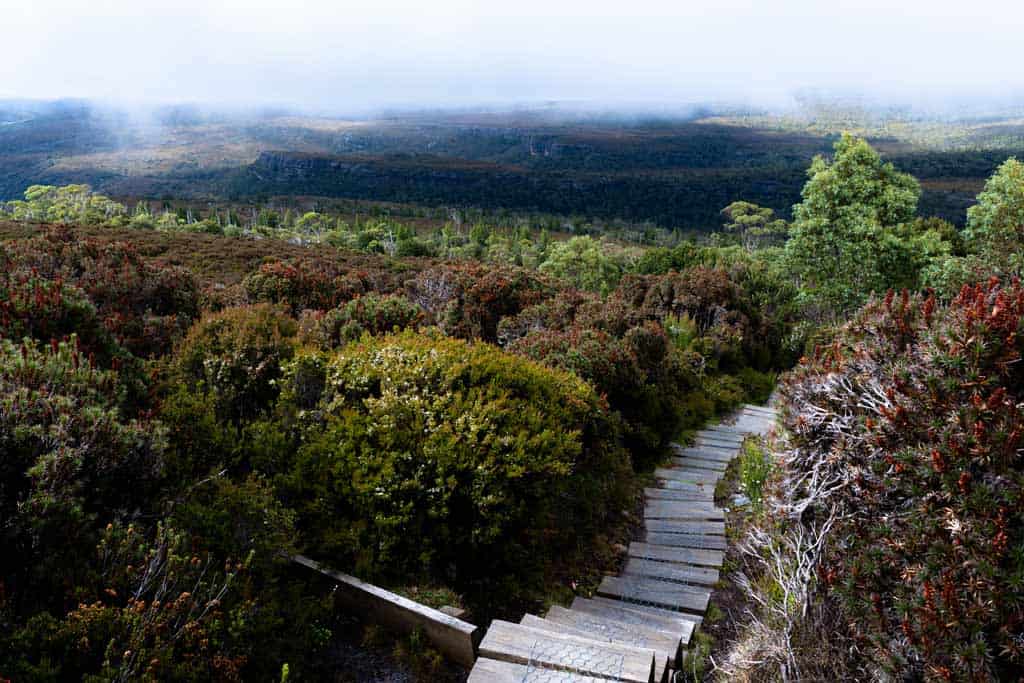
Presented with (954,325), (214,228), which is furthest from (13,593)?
(214,228)

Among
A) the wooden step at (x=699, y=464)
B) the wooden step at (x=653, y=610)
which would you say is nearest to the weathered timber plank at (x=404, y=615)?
the wooden step at (x=653, y=610)

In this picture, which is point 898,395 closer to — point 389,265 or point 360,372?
point 360,372

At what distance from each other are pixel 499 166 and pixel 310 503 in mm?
193808

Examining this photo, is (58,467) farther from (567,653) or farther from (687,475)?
(687,475)

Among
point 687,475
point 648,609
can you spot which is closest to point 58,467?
point 648,609

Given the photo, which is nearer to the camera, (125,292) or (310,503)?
(310,503)

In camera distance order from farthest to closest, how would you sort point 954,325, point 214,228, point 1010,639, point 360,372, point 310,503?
point 214,228
point 360,372
point 310,503
point 954,325
point 1010,639

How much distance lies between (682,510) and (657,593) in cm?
148

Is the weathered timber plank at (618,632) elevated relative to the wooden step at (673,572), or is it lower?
elevated

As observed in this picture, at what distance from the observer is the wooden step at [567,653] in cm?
290

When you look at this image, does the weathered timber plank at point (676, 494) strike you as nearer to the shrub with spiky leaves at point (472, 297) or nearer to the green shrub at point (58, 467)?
the shrub with spiky leaves at point (472, 297)

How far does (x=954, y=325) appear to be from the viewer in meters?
3.00

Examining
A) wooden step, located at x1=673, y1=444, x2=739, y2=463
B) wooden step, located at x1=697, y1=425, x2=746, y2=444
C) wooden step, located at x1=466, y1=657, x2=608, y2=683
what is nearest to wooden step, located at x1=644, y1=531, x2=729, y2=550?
wooden step, located at x1=673, y1=444, x2=739, y2=463

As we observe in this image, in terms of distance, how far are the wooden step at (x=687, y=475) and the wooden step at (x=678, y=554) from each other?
166cm
